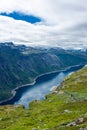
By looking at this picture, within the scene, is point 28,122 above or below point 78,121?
below

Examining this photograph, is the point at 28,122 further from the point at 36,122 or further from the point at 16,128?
the point at 16,128

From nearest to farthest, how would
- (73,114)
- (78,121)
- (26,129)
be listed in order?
(78,121) → (26,129) → (73,114)

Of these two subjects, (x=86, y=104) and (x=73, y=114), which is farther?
(x=86, y=104)

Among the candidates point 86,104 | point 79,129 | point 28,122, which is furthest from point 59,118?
point 79,129

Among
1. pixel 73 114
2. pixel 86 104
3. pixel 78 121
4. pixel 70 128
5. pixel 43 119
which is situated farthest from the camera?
pixel 86 104

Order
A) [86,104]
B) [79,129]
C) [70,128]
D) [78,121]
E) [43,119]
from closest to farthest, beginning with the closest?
A: [79,129] → [70,128] → [78,121] → [43,119] → [86,104]

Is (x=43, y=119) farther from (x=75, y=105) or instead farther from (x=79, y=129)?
(x=79, y=129)

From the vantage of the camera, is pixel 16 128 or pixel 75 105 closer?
pixel 16 128

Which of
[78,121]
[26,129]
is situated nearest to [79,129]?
[78,121]

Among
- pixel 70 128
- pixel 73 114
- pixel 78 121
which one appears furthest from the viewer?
pixel 73 114
